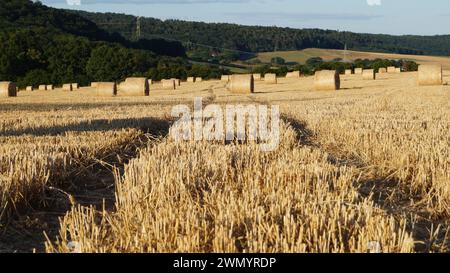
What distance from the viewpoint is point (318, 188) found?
459 cm

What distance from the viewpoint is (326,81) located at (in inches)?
1201

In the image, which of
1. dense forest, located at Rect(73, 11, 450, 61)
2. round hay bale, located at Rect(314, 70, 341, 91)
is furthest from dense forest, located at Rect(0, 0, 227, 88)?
dense forest, located at Rect(73, 11, 450, 61)

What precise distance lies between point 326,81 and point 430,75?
4777 mm

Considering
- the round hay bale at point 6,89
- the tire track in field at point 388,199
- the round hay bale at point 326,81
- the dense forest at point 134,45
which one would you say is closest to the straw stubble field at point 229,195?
the tire track in field at point 388,199

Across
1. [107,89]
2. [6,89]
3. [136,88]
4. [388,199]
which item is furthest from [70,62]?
[388,199]

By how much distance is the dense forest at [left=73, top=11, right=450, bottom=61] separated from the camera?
431ft

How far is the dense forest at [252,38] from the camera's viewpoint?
13138 cm

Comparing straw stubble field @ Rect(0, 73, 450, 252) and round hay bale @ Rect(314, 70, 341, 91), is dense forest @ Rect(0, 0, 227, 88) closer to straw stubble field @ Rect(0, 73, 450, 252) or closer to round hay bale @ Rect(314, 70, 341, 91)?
round hay bale @ Rect(314, 70, 341, 91)

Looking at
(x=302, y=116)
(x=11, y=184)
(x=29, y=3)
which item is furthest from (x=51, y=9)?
(x=11, y=184)

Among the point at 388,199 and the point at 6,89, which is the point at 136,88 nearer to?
the point at 6,89

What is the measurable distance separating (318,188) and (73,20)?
10227 centimetres

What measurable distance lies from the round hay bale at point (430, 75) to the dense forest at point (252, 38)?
8942 cm

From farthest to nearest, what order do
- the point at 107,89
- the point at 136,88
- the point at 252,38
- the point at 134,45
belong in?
the point at 252,38
the point at 134,45
the point at 107,89
the point at 136,88

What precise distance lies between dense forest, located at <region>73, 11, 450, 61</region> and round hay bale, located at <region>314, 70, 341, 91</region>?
87342 mm
